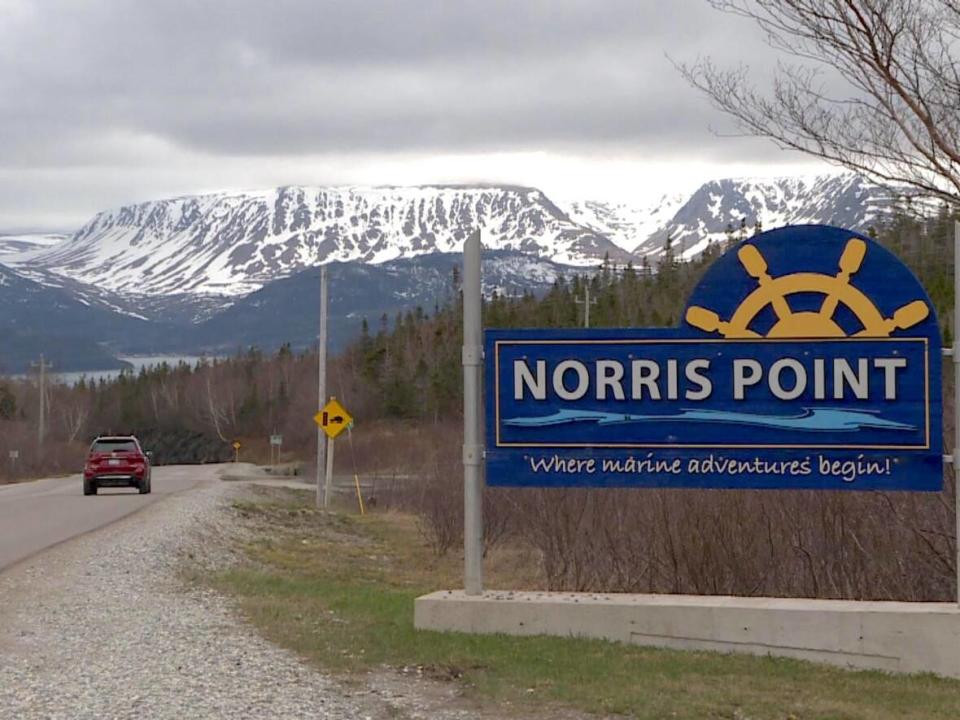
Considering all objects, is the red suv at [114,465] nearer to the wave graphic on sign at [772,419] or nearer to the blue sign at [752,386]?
the blue sign at [752,386]

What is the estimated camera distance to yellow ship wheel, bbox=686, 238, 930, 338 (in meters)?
11.8

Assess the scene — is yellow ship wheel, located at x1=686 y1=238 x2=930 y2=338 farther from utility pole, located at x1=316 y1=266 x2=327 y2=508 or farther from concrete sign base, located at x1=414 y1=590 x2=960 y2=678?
utility pole, located at x1=316 y1=266 x2=327 y2=508

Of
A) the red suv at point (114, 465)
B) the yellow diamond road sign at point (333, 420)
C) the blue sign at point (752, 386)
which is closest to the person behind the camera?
the blue sign at point (752, 386)

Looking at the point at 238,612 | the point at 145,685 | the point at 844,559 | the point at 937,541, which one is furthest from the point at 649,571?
the point at 145,685

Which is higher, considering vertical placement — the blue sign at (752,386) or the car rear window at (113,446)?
the blue sign at (752,386)

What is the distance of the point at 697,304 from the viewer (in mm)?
12164

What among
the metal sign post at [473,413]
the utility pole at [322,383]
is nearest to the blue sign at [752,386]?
the metal sign post at [473,413]

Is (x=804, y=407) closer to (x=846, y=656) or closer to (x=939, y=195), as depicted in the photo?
(x=846, y=656)

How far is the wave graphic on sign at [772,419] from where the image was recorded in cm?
1182

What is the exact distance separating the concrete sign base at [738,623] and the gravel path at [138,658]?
1748 millimetres

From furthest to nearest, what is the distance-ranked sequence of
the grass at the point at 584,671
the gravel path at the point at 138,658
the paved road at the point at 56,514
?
1. the paved road at the point at 56,514
2. the grass at the point at 584,671
3. the gravel path at the point at 138,658

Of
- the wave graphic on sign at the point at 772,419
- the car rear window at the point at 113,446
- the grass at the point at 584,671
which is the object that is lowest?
the grass at the point at 584,671

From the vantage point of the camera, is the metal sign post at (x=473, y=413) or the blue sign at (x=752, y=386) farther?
the metal sign post at (x=473, y=413)

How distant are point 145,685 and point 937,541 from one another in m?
8.84
